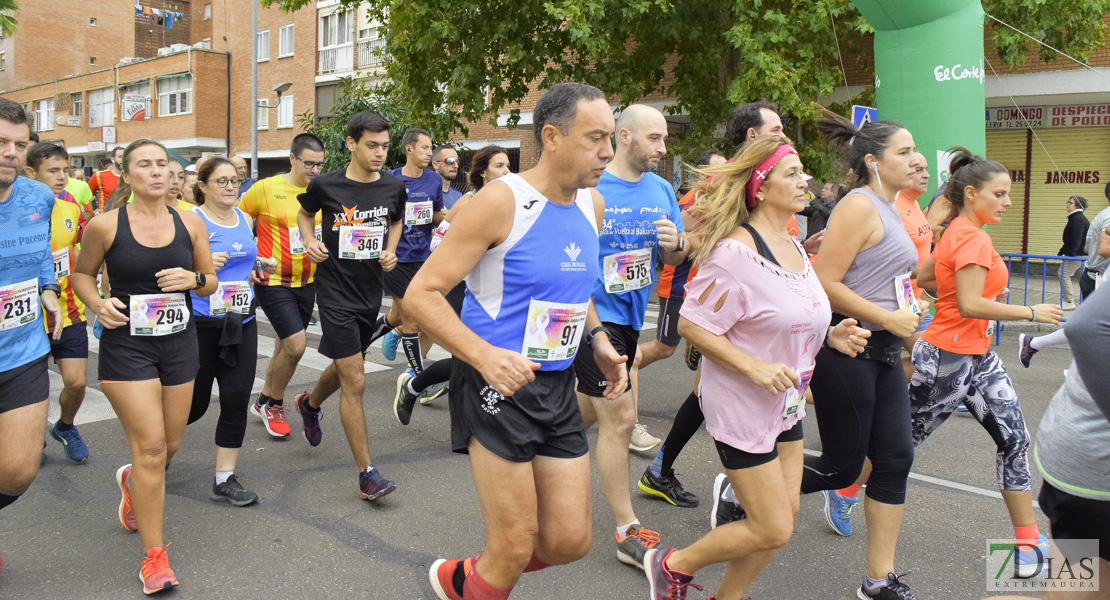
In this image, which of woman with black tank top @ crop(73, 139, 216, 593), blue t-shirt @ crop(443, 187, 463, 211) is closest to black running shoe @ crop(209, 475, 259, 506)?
woman with black tank top @ crop(73, 139, 216, 593)

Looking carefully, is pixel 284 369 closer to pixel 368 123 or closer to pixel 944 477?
pixel 368 123

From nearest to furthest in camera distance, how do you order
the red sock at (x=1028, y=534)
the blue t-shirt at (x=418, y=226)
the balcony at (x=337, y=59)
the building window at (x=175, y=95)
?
the red sock at (x=1028, y=534)
the blue t-shirt at (x=418, y=226)
the balcony at (x=337, y=59)
the building window at (x=175, y=95)

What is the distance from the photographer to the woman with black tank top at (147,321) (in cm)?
366

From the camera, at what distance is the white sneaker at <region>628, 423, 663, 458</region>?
18.5ft

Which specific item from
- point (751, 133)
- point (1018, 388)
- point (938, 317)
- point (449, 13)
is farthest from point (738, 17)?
point (938, 317)

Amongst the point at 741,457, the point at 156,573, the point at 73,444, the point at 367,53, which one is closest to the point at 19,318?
the point at 156,573

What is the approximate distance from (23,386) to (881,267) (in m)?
3.51

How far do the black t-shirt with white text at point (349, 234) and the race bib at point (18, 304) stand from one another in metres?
1.52

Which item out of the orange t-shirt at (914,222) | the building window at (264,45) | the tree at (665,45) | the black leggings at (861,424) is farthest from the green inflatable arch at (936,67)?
the building window at (264,45)

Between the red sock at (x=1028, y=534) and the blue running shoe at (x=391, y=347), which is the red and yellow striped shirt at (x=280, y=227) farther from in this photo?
the red sock at (x=1028, y=534)

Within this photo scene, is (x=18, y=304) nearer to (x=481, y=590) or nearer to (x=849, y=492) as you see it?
(x=481, y=590)

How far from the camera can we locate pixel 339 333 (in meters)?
4.88

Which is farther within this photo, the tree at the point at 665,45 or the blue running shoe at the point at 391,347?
the tree at the point at 665,45

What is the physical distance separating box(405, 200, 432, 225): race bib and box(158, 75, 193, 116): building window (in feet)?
126
